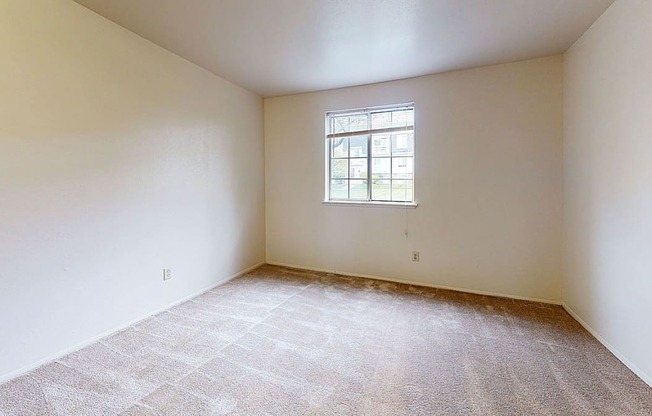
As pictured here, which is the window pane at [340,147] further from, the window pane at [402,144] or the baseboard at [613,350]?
the baseboard at [613,350]

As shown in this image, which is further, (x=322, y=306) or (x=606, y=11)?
(x=322, y=306)

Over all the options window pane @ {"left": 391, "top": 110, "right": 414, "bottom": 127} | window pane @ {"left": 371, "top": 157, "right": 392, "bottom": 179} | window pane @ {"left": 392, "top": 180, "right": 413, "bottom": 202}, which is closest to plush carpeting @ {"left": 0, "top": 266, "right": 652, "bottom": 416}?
window pane @ {"left": 392, "top": 180, "right": 413, "bottom": 202}

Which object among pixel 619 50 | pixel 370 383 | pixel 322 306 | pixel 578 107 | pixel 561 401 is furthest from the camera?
pixel 322 306

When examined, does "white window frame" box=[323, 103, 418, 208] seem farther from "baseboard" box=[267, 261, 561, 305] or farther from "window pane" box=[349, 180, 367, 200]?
"baseboard" box=[267, 261, 561, 305]

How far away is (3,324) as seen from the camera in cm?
184

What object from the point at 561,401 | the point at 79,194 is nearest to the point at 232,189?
the point at 79,194

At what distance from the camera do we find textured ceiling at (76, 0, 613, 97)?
6.97 feet

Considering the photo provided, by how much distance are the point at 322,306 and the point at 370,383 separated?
3.91ft

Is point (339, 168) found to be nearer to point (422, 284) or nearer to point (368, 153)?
point (368, 153)

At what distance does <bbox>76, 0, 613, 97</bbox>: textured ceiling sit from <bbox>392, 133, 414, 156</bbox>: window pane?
2.24ft

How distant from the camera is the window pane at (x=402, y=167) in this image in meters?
3.60

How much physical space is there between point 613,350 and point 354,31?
9.81ft

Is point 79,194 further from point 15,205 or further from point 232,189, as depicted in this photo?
point 232,189

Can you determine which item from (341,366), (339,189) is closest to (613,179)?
(341,366)
